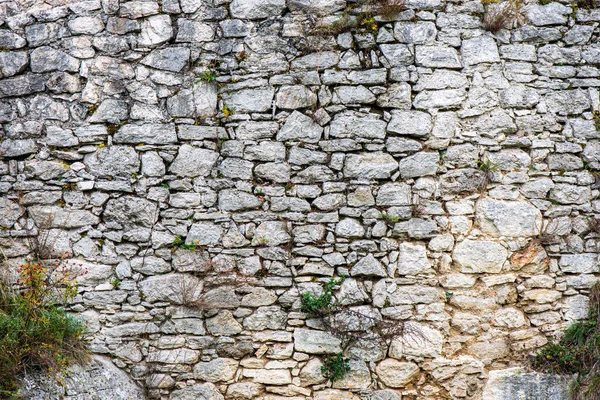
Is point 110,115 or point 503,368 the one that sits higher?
point 110,115

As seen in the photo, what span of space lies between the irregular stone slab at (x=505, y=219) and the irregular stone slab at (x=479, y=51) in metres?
1.19

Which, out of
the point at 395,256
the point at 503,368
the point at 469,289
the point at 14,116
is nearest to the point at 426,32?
the point at 395,256

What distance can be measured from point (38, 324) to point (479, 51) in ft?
13.9

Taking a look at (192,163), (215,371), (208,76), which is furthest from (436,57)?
(215,371)

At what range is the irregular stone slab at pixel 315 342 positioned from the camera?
4297 millimetres

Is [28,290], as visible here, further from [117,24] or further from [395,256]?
[395,256]

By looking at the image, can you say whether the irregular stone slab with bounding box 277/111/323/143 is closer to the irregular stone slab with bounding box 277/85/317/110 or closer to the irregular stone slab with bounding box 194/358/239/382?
the irregular stone slab with bounding box 277/85/317/110

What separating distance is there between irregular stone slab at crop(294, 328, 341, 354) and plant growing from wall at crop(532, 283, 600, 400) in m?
1.67

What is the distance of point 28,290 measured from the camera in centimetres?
427

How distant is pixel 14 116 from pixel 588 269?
16.8 ft

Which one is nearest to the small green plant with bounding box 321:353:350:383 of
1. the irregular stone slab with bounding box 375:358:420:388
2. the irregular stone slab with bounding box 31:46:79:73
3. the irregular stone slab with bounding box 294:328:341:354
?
the irregular stone slab with bounding box 294:328:341:354

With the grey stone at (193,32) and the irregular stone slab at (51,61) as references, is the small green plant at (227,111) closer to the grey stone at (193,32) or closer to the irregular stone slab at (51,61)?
the grey stone at (193,32)

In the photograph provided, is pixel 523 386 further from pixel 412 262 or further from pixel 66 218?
pixel 66 218

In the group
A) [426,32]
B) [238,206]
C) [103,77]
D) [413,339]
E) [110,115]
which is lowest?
[413,339]
